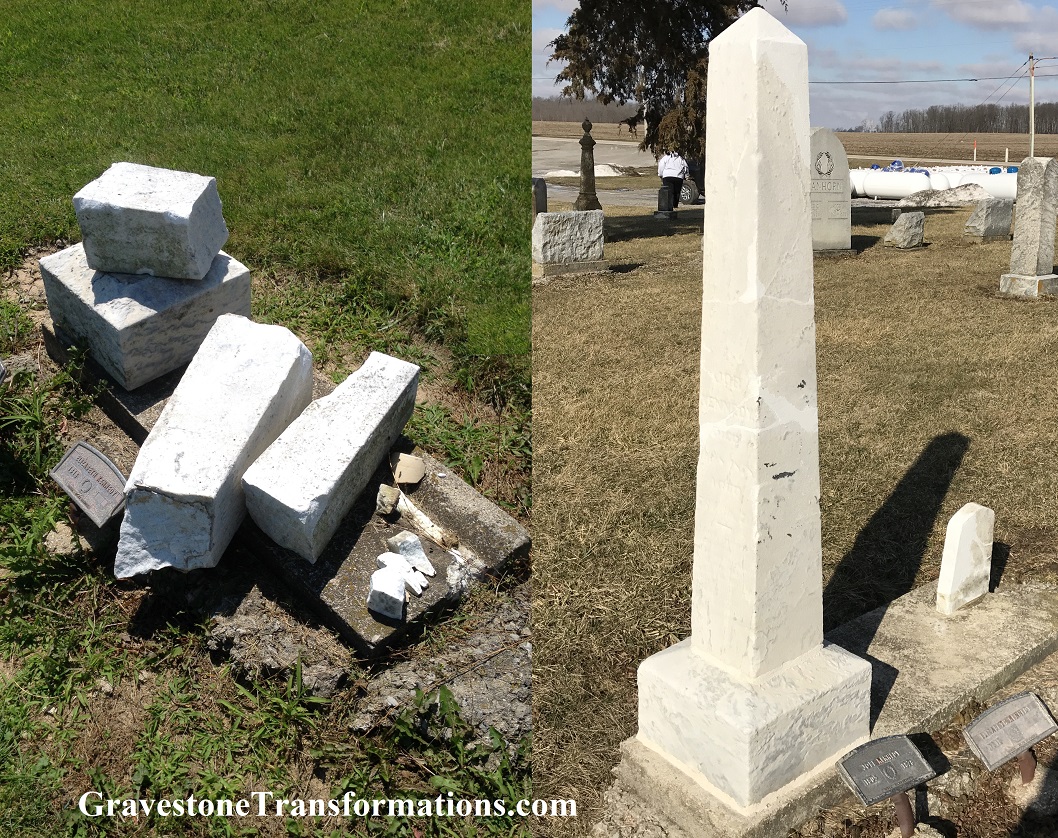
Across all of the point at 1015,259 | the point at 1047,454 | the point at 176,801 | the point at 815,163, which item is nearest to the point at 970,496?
the point at 1047,454

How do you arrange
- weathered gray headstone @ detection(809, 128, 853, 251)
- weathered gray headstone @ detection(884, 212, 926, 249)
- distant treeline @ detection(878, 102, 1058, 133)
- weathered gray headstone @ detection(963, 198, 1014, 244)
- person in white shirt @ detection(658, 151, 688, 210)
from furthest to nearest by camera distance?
distant treeline @ detection(878, 102, 1058, 133), person in white shirt @ detection(658, 151, 688, 210), weathered gray headstone @ detection(963, 198, 1014, 244), weathered gray headstone @ detection(884, 212, 926, 249), weathered gray headstone @ detection(809, 128, 853, 251)

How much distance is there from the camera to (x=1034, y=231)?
29.2 ft

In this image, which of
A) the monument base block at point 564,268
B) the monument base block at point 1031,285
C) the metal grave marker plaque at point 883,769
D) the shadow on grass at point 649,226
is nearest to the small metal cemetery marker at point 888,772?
the metal grave marker plaque at point 883,769

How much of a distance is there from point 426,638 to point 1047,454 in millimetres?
3958

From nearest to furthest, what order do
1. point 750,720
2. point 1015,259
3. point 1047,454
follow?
point 750,720 → point 1047,454 → point 1015,259

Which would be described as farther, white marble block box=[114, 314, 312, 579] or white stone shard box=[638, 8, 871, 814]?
white marble block box=[114, 314, 312, 579]

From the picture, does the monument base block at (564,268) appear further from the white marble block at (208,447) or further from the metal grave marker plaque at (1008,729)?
the metal grave marker plaque at (1008,729)

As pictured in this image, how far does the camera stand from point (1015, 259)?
30.1ft

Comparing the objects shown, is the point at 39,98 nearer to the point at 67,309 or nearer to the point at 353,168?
the point at 353,168

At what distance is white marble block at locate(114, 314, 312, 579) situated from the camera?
3.09 metres

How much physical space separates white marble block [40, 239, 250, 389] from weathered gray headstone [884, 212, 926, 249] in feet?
37.2

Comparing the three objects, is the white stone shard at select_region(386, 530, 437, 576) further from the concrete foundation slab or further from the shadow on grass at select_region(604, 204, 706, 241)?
the shadow on grass at select_region(604, 204, 706, 241)

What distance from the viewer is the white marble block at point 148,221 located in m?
3.62

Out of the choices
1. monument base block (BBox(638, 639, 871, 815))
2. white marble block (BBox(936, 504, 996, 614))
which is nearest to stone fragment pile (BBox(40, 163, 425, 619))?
monument base block (BBox(638, 639, 871, 815))
